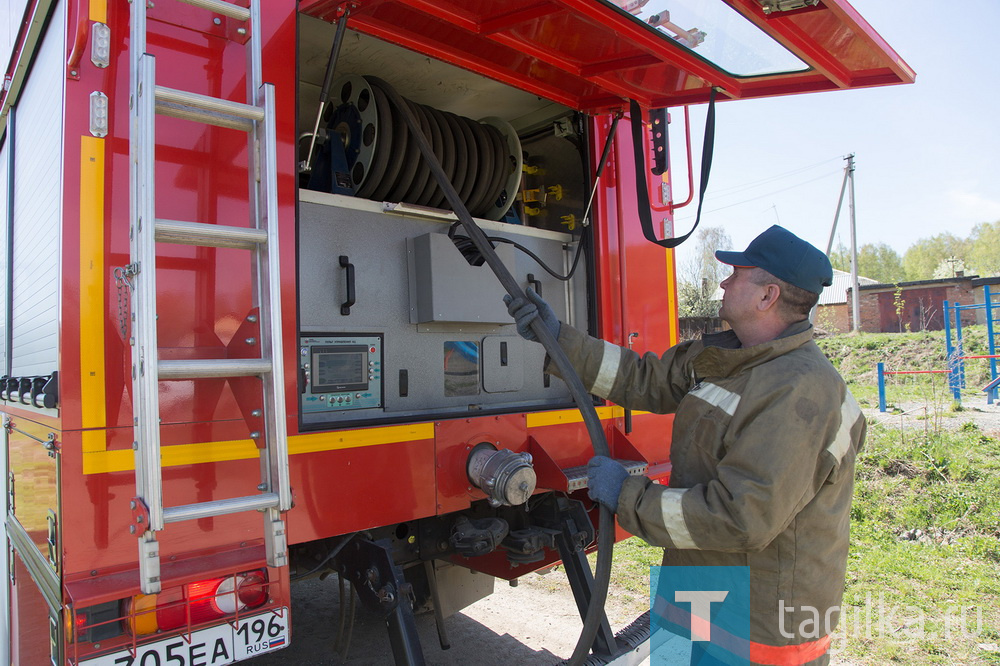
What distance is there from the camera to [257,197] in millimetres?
1819

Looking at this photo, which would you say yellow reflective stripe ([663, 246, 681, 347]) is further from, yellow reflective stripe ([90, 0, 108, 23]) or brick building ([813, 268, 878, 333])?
brick building ([813, 268, 878, 333])

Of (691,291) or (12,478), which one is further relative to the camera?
(691,291)

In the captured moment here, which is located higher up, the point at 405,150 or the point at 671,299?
the point at 405,150

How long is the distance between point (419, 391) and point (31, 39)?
1956mm

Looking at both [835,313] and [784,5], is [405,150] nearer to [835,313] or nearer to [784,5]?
[784,5]

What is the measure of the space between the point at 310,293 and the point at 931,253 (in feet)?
233

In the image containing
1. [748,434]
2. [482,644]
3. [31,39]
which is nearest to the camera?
[748,434]

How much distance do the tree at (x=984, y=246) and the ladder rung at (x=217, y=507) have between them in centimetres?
6178

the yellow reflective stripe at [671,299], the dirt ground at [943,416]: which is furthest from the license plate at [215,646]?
the dirt ground at [943,416]

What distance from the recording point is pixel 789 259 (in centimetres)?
196

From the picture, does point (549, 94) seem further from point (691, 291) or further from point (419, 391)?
point (691, 291)

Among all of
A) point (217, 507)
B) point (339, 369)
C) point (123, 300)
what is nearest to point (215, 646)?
point (217, 507)

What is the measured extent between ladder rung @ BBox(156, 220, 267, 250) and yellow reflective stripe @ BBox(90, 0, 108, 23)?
2.14ft

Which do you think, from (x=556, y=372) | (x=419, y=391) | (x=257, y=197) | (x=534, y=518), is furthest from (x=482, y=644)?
(x=257, y=197)
